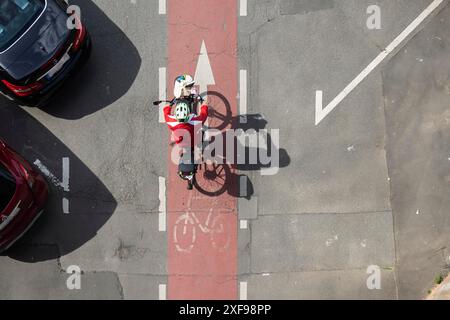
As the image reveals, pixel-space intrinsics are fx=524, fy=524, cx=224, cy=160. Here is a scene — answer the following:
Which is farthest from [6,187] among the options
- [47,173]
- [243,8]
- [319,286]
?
[319,286]

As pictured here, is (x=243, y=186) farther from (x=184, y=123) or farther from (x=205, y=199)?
(x=184, y=123)

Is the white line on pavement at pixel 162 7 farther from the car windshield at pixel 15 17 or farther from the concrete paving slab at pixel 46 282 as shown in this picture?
the concrete paving slab at pixel 46 282

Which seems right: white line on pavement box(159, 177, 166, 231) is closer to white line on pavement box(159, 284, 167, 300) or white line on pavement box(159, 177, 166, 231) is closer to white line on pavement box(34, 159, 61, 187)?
white line on pavement box(159, 284, 167, 300)

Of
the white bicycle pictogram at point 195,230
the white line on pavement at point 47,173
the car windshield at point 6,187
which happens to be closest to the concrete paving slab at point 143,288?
the white bicycle pictogram at point 195,230

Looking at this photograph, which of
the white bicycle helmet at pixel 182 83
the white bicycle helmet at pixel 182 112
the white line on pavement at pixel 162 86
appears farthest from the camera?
the white line on pavement at pixel 162 86

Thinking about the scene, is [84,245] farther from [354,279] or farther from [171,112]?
[354,279]

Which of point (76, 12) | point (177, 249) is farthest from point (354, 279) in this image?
point (76, 12)
